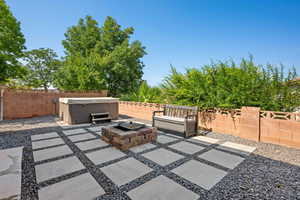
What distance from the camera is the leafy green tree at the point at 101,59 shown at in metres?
10.8

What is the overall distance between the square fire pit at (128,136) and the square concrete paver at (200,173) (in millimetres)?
1250

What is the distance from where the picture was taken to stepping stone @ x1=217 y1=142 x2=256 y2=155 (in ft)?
9.94

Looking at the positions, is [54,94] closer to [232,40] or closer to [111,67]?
[111,67]

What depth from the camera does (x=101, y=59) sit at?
37.3 feet

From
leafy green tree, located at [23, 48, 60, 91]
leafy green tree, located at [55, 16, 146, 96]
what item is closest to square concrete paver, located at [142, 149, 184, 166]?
leafy green tree, located at [55, 16, 146, 96]

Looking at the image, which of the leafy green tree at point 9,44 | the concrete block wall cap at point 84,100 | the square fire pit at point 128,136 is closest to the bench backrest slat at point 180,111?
the square fire pit at point 128,136

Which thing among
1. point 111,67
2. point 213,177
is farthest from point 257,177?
point 111,67

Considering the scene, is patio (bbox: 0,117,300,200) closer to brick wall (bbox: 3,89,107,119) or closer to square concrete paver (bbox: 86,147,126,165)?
square concrete paver (bbox: 86,147,126,165)

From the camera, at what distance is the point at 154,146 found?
322 centimetres

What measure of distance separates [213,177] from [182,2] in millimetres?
7409

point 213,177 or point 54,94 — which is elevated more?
point 54,94

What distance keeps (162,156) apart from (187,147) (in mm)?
852

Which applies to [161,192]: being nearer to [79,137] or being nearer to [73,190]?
[73,190]

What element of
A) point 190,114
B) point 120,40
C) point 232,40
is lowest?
point 190,114
